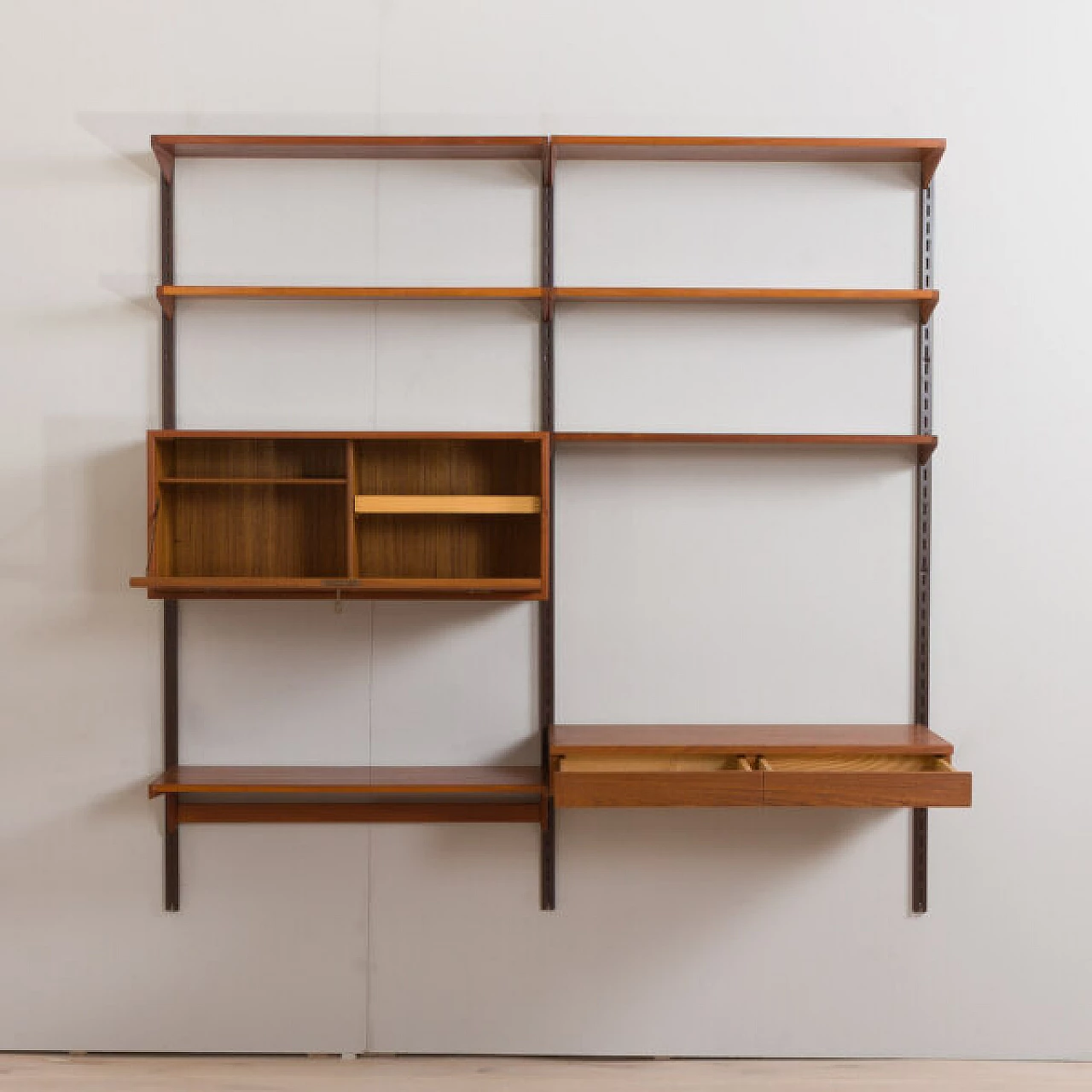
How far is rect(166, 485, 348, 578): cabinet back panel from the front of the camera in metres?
2.46

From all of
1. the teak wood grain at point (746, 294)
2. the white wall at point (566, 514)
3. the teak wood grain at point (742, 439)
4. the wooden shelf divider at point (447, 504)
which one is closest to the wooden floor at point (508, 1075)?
the white wall at point (566, 514)

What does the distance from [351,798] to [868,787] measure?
133 centimetres

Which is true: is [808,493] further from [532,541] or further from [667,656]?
[532,541]

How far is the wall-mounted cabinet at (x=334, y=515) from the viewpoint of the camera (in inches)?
95.7

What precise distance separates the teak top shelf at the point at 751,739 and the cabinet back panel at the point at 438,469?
65cm

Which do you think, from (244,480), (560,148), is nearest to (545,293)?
(560,148)

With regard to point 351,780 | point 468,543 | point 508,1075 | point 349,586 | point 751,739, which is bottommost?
point 508,1075

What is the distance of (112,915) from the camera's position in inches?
101

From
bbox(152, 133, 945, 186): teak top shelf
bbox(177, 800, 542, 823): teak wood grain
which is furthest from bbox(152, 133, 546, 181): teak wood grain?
bbox(177, 800, 542, 823): teak wood grain

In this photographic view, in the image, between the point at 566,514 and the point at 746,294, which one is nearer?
the point at 746,294

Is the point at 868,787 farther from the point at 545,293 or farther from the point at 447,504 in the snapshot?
the point at 545,293

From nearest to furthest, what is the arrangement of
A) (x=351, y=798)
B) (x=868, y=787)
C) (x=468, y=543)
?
(x=868, y=787), (x=468, y=543), (x=351, y=798)

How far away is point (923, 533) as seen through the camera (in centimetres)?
256

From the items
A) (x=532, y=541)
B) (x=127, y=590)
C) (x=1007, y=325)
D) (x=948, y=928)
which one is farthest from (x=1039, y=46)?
(x=127, y=590)
